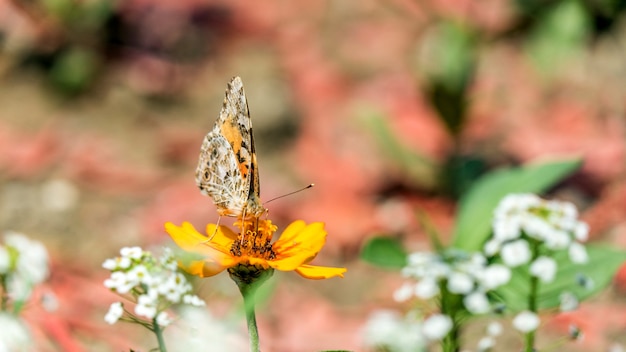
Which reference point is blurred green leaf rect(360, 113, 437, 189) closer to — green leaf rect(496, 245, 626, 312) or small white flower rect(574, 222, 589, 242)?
green leaf rect(496, 245, 626, 312)

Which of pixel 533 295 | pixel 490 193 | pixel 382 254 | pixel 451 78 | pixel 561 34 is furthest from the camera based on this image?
pixel 561 34

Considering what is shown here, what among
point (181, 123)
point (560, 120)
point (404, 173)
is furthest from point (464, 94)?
point (181, 123)

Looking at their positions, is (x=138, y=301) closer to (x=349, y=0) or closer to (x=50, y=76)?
(x=50, y=76)

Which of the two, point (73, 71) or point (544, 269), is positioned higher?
point (73, 71)

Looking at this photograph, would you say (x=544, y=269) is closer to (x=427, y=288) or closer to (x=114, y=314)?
(x=427, y=288)

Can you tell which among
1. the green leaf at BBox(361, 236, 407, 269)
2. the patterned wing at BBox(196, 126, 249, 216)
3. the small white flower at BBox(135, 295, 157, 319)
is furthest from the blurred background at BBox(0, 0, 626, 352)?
the small white flower at BBox(135, 295, 157, 319)

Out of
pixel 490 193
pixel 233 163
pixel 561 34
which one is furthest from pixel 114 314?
pixel 561 34

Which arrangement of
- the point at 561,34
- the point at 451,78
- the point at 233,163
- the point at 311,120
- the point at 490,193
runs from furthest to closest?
the point at 561,34
the point at 311,120
the point at 451,78
the point at 490,193
the point at 233,163
